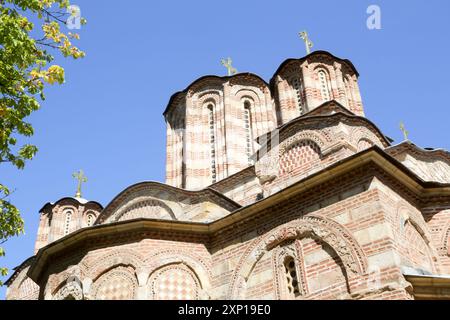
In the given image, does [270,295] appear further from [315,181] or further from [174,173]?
[174,173]

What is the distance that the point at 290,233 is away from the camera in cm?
828

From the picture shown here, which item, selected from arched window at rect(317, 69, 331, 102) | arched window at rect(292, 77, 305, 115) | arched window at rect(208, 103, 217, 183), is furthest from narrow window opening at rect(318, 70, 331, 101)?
arched window at rect(208, 103, 217, 183)

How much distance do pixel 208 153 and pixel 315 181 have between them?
6313mm

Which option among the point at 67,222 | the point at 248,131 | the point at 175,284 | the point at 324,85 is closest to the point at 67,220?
the point at 67,222

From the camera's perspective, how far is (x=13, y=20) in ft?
19.4

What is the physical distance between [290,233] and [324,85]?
23.2 ft

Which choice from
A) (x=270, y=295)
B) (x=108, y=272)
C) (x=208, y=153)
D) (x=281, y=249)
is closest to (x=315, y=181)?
(x=281, y=249)

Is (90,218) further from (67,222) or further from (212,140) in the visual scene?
(212,140)

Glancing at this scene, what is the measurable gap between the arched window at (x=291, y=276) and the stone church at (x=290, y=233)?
2cm

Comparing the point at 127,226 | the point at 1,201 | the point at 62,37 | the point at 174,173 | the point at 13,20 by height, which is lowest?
the point at 1,201

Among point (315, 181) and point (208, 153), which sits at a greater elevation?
point (208, 153)

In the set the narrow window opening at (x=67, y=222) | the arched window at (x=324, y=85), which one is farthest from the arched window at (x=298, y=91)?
the narrow window opening at (x=67, y=222)

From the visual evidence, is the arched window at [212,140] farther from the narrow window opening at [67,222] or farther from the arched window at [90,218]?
the narrow window opening at [67,222]

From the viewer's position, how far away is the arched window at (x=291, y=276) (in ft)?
26.1
